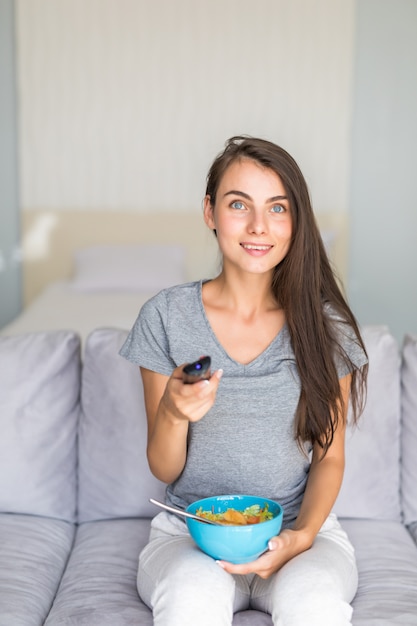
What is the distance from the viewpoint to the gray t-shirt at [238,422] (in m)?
1.42

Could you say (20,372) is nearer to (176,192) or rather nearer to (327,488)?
(327,488)

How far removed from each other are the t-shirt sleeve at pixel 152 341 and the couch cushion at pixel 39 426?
0.33 meters

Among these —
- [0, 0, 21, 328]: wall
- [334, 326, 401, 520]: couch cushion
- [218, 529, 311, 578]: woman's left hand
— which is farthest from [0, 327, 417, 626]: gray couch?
[0, 0, 21, 328]: wall

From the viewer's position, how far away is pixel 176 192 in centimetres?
422

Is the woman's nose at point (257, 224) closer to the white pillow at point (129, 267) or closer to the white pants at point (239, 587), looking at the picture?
the white pants at point (239, 587)

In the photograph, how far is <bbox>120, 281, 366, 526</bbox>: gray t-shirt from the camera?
55.9 inches

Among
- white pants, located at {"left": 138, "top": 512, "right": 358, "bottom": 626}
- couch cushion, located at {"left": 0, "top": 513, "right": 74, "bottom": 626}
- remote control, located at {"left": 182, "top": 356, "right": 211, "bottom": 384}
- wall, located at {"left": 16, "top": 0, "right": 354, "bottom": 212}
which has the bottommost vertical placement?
couch cushion, located at {"left": 0, "top": 513, "right": 74, "bottom": 626}

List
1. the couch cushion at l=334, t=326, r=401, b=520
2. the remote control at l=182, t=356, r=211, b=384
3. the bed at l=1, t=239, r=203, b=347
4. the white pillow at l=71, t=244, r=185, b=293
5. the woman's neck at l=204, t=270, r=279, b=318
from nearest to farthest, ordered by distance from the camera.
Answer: the remote control at l=182, t=356, r=211, b=384, the woman's neck at l=204, t=270, r=279, b=318, the couch cushion at l=334, t=326, r=401, b=520, the bed at l=1, t=239, r=203, b=347, the white pillow at l=71, t=244, r=185, b=293

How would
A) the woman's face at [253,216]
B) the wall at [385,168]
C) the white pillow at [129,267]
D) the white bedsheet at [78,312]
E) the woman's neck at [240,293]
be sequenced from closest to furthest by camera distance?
the woman's face at [253,216], the woman's neck at [240,293], the white bedsheet at [78,312], the white pillow at [129,267], the wall at [385,168]

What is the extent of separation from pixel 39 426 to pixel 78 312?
1630 mm

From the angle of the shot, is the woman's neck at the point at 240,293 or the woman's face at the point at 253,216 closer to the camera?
the woman's face at the point at 253,216

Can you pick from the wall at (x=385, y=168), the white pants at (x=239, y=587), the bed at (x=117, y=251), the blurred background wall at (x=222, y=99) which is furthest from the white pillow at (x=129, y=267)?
the white pants at (x=239, y=587)

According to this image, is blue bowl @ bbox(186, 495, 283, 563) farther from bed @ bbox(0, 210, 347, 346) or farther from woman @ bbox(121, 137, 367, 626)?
bed @ bbox(0, 210, 347, 346)

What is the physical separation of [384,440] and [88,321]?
5.39 ft
